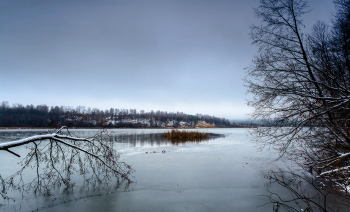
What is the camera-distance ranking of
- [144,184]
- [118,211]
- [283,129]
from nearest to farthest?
1. [118,211]
2. [283,129]
3. [144,184]

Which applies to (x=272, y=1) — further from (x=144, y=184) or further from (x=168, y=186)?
(x=144, y=184)

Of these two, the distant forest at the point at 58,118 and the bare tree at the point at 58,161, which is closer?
the bare tree at the point at 58,161

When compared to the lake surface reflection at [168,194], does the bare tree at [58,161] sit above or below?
above

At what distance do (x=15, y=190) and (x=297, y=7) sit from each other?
1101 cm

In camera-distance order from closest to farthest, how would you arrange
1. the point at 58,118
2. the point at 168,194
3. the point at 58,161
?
the point at 168,194, the point at 58,161, the point at 58,118

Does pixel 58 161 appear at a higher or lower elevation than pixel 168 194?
higher

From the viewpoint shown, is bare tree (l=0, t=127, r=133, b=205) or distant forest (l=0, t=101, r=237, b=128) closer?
bare tree (l=0, t=127, r=133, b=205)

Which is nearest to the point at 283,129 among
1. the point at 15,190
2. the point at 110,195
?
the point at 110,195

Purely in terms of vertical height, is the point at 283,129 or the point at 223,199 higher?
the point at 283,129

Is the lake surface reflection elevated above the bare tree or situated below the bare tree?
below

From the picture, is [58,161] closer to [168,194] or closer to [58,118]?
[168,194]

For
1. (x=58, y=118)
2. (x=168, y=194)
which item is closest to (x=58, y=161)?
(x=168, y=194)

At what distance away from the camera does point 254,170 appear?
9391 millimetres

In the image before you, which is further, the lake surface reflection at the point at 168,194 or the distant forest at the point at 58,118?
the distant forest at the point at 58,118
